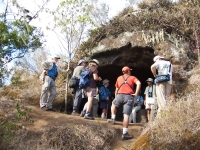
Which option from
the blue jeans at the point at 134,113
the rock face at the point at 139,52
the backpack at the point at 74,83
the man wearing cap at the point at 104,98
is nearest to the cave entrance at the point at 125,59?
the rock face at the point at 139,52

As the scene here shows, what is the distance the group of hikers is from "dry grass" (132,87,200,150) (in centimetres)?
109

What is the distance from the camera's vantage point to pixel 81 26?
12086 mm

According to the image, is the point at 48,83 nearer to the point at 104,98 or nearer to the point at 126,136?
the point at 104,98

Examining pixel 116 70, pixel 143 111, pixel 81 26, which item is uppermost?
pixel 81 26

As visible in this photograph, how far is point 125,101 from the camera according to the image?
7.45m

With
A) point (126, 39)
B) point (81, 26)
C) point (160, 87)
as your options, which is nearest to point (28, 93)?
point (81, 26)

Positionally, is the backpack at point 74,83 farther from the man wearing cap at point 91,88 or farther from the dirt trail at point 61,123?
the dirt trail at point 61,123

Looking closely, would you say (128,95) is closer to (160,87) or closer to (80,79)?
(160,87)

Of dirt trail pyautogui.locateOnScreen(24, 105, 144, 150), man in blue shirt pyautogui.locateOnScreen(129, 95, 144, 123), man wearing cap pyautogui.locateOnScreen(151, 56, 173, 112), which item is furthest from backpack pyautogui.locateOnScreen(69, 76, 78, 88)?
man wearing cap pyautogui.locateOnScreen(151, 56, 173, 112)

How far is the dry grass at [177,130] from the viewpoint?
527cm

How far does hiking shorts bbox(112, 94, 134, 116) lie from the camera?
24.1 ft

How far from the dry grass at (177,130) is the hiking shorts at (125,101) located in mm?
1322

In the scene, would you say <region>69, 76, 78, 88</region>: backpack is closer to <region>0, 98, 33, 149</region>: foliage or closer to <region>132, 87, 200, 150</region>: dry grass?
<region>0, 98, 33, 149</region>: foliage

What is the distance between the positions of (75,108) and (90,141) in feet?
7.52
